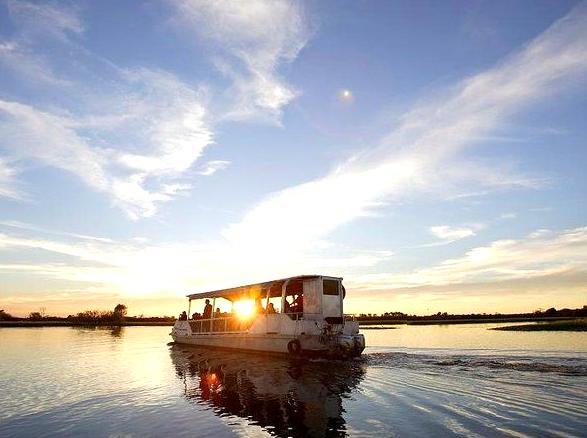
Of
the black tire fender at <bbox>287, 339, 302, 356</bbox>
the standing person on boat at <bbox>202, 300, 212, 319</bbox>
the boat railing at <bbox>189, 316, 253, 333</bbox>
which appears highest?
the standing person on boat at <bbox>202, 300, 212, 319</bbox>

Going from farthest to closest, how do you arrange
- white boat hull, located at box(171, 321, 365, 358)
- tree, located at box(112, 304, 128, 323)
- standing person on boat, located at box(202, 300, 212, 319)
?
tree, located at box(112, 304, 128, 323) → standing person on boat, located at box(202, 300, 212, 319) → white boat hull, located at box(171, 321, 365, 358)

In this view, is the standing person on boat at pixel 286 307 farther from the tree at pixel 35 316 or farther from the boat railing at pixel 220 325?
the tree at pixel 35 316

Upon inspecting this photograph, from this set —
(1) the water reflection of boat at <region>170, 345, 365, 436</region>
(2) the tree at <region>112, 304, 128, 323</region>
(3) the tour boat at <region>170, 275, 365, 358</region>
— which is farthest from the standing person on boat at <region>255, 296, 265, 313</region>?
(2) the tree at <region>112, 304, 128, 323</region>

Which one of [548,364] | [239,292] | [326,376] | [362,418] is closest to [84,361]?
[239,292]

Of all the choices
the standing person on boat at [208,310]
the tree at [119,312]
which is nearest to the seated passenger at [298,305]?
the standing person on boat at [208,310]

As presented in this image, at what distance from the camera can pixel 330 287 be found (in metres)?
28.3

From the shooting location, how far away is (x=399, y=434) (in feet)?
32.5

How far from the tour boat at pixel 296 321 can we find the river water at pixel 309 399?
5.37ft

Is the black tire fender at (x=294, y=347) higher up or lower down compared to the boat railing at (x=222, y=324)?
lower down

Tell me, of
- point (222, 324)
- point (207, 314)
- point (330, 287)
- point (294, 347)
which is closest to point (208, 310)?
point (207, 314)

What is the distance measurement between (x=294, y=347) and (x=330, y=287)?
184 inches

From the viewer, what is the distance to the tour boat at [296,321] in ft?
86.1

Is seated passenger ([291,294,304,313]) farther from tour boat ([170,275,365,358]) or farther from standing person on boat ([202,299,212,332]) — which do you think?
standing person on boat ([202,299,212,332])

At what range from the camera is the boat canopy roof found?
2906 cm
